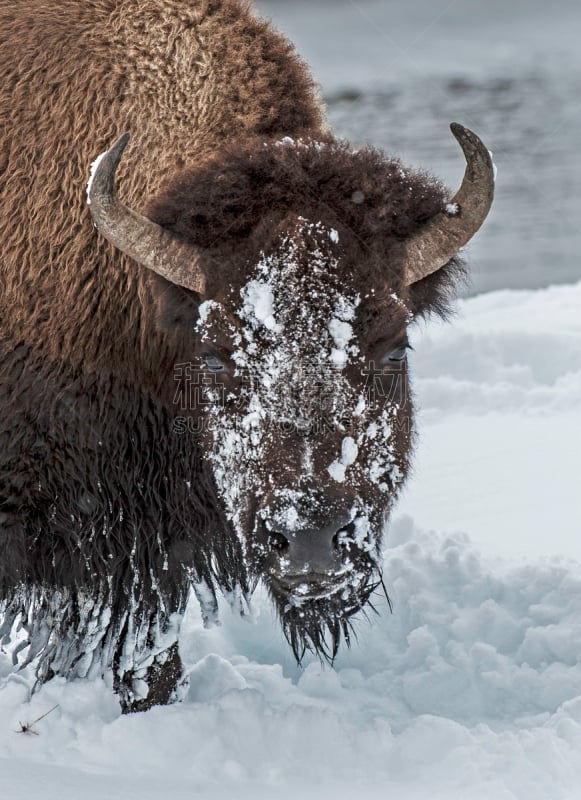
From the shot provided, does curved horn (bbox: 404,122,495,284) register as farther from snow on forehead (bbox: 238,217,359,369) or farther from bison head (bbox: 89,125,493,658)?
snow on forehead (bbox: 238,217,359,369)

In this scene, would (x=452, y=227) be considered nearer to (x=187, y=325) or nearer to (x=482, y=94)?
(x=187, y=325)

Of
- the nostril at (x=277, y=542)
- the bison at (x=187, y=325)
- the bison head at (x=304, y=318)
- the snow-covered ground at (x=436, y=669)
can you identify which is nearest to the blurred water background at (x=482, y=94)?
the snow-covered ground at (x=436, y=669)

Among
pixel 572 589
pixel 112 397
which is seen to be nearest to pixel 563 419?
pixel 572 589

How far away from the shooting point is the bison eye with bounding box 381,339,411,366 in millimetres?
3242

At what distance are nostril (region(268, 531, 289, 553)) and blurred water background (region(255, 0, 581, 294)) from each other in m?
4.57

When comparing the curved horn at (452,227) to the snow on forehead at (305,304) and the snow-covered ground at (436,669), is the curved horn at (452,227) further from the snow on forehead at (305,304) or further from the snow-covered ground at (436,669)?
the snow-covered ground at (436,669)

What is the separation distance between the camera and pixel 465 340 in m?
7.86

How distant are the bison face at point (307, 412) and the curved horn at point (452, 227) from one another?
235 millimetres

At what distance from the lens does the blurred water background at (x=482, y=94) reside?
1311cm

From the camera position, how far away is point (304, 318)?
3.04 m

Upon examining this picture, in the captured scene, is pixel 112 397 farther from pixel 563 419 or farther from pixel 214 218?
pixel 563 419

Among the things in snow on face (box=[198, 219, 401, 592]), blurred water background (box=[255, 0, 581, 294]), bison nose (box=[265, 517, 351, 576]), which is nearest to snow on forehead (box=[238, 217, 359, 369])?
snow on face (box=[198, 219, 401, 592])

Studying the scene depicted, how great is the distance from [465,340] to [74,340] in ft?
15.4

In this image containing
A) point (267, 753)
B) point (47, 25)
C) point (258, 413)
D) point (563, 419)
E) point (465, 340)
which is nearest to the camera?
point (258, 413)
